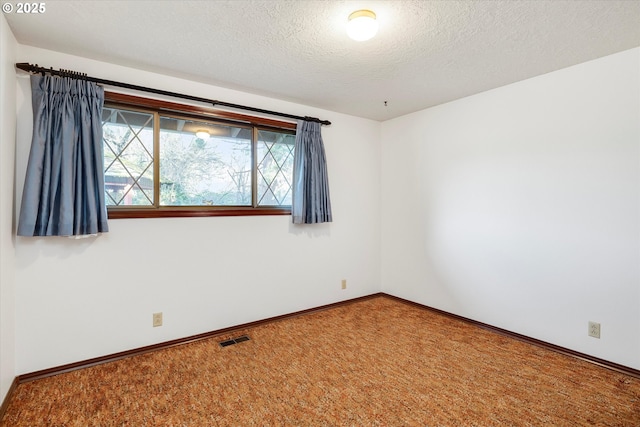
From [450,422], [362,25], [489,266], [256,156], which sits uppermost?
[362,25]

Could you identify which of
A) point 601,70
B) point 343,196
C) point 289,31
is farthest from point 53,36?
point 601,70

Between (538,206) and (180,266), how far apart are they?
3258 mm

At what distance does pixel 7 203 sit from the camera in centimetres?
200

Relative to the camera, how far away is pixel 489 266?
314 centimetres

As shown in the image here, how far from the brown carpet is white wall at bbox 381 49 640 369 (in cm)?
40

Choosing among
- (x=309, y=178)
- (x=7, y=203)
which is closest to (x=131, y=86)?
(x=7, y=203)

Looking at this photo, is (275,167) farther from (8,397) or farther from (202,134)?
(8,397)

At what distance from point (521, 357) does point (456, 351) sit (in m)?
0.50

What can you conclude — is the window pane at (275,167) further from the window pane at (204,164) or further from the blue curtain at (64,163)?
the blue curtain at (64,163)

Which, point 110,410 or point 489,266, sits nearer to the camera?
point 110,410

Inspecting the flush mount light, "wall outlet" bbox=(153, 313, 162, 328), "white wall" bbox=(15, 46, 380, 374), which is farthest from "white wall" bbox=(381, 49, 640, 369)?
"wall outlet" bbox=(153, 313, 162, 328)

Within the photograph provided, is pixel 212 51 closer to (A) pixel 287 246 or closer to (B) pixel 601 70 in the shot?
(A) pixel 287 246

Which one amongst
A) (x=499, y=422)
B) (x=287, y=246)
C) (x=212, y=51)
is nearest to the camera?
(x=499, y=422)

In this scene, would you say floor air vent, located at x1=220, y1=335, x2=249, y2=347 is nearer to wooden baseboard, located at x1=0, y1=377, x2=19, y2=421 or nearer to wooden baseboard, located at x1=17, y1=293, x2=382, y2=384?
wooden baseboard, located at x1=17, y1=293, x2=382, y2=384
